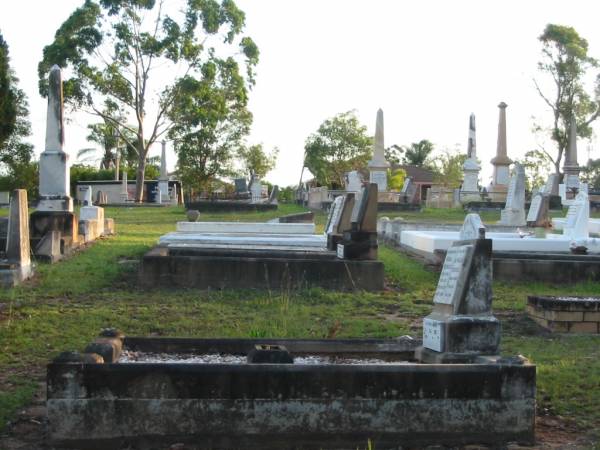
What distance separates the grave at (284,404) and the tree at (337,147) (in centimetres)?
5627

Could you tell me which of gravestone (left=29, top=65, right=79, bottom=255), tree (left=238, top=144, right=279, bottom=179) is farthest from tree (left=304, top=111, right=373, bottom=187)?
gravestone (left=29, top=65, right=79, bottom=255)

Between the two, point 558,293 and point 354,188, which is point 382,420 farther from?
point 354,188

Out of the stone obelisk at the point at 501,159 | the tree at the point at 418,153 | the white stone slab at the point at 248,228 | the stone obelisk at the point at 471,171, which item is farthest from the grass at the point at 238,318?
the tree at the point at 418,153

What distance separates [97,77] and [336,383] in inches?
1314

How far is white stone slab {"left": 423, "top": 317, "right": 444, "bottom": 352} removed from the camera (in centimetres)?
555

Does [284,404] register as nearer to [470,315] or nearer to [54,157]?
[470,315]

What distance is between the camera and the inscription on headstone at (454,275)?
5.55m

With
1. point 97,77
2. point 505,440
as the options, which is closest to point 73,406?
point 505,440

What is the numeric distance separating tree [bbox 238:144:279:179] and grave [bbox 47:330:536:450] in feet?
164

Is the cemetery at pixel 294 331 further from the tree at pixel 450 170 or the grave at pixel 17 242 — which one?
the tree at pixel 450 170

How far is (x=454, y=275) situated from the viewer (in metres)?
5.71

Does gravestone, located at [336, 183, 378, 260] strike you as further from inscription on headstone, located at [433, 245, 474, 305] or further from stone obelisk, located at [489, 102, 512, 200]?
stone obelisk, located at [489, 102, 512, 200]

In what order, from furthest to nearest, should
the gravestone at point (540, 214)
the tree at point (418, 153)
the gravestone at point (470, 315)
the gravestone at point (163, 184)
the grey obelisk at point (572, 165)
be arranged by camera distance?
1. the tree at point (418, 153)
2. the gravestone at point (163, 184)
3. the grey obelisk at point (572, 165)
4. the gravestone at point (540, 214)
5. the gravestone at point (470, 315)

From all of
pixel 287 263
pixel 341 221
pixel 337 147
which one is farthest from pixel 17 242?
pixel 337 147
